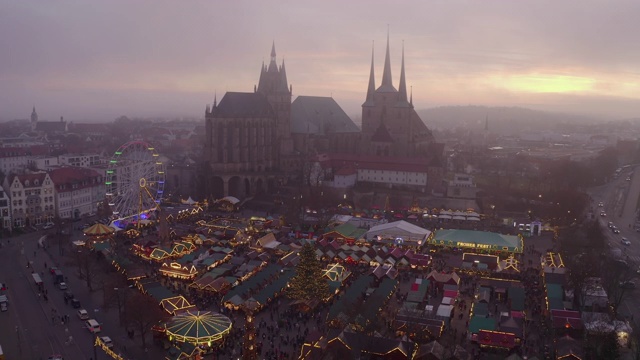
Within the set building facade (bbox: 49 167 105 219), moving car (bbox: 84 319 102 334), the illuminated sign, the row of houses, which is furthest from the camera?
building facade (bbox: 49 167 105 219)

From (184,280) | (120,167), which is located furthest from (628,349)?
(120,167)

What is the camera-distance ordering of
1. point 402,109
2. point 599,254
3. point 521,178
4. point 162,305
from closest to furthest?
point 162,305
point 599,254
point 402,109
point 521,178

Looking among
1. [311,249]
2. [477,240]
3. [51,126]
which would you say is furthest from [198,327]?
[51,126]

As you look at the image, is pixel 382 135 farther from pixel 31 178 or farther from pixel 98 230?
pixel 31 178

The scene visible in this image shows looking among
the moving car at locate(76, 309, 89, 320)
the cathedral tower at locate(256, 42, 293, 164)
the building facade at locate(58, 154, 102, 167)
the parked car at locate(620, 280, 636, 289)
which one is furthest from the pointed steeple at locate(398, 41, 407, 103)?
the moving car at locate(76, 309, 89, 320)

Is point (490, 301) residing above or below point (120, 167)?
below

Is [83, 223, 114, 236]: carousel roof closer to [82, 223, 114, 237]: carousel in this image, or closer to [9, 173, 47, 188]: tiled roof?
[82, 223, 114, 237]: carousel

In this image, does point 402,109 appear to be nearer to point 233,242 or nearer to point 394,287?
point 233,242

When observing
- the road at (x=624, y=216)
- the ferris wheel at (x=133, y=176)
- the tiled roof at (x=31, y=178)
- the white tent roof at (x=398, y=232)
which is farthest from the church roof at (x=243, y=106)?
the road at (x=624, y=216)
